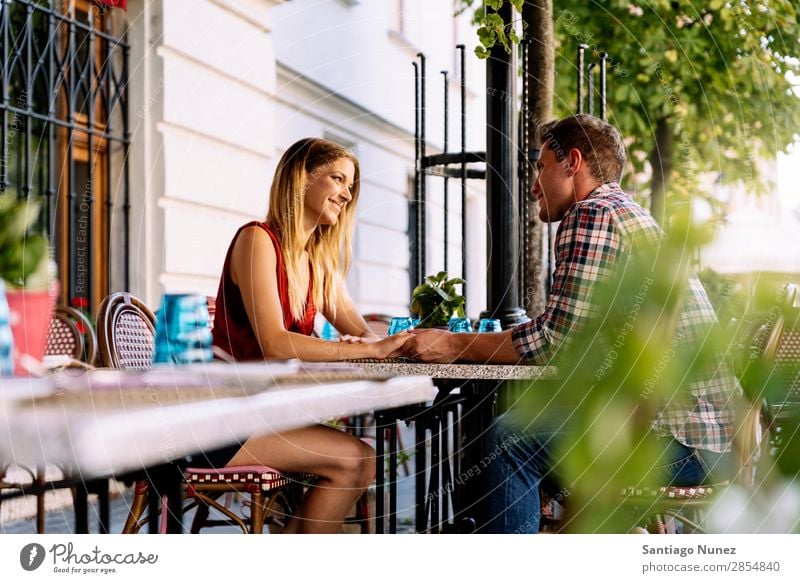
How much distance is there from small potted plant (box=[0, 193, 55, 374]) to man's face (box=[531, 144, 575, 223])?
132 cm

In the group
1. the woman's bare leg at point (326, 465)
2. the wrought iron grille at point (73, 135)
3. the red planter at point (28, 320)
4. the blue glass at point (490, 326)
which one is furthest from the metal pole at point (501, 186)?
the red planter at point (28, 320)

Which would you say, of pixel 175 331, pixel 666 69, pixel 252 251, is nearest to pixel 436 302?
pixel 252 251

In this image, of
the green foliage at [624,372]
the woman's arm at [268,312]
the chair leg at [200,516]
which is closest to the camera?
Result: the green foliage at [624,372]

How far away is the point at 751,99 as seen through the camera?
453cm

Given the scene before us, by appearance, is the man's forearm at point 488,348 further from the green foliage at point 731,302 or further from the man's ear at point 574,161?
the green foliage at point 731,302

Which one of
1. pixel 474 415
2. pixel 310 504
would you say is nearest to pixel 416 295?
pixel 474 415

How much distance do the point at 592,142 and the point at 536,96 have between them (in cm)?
149

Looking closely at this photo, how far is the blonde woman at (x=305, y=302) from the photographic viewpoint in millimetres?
1905

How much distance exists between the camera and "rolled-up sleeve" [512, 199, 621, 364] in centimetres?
177

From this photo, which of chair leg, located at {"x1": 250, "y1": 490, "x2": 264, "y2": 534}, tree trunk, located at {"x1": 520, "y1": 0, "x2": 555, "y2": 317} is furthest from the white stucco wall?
chair leg, located at {"x1": 250, "y1": 490, "x2": 264, "y2": 534}

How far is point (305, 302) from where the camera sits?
241 cm

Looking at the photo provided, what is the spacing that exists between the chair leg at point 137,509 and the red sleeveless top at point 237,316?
39 centimetres

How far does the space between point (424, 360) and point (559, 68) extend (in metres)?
4.35
